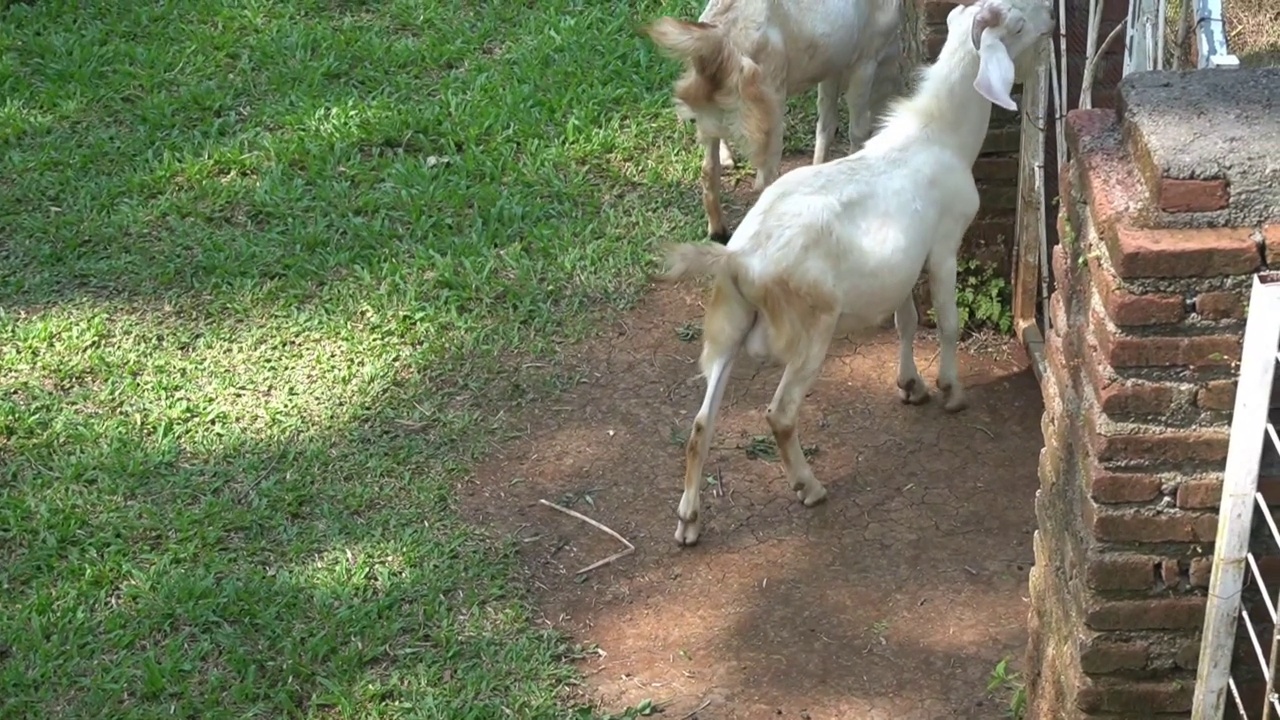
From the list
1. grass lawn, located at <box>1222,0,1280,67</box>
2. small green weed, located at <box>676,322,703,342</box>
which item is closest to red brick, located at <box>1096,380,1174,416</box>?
small green weed, located at <box>676,322,703,342</box>

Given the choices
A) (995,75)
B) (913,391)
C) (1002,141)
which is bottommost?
(913,391)

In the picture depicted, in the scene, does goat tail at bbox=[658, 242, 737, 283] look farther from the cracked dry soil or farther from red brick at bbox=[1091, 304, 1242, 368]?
red brick at bbox=[1091, 304, 1242, 368]

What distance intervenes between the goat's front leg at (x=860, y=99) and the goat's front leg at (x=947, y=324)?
119 centimetres

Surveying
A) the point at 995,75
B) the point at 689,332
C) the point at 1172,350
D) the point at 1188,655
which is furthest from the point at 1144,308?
the point at 689,332

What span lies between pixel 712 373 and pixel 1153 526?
181 cm

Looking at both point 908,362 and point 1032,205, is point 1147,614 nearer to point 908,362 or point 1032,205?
point 908,362

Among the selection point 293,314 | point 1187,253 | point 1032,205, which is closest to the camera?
point 1187,253

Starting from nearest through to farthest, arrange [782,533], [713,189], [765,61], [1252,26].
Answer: [782,533], [765,61], [713,189], [1252,26]

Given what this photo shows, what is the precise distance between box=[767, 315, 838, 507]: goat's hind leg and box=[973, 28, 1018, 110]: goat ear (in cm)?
78

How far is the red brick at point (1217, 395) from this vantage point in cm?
296

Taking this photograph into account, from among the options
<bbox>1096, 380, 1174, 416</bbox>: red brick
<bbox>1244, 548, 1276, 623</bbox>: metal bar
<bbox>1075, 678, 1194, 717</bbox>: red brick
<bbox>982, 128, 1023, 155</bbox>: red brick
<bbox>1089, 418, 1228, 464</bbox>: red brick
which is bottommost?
<bbox>1075, 678, 1194, 717</bbox>: red brick

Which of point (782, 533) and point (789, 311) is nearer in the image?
point (789, 311)

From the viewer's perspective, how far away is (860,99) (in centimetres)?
611

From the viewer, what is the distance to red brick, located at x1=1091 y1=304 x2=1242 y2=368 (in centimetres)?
294
